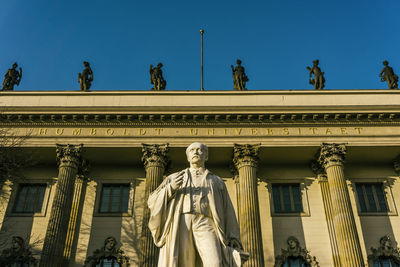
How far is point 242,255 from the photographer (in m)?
5.68

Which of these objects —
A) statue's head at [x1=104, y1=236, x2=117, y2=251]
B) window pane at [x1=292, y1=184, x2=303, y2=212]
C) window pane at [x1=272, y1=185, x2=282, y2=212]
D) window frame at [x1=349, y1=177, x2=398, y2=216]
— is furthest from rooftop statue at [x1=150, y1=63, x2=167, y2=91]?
window frame at [x1=349, y1=177, x2=398, y2=216]

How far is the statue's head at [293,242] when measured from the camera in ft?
77.6

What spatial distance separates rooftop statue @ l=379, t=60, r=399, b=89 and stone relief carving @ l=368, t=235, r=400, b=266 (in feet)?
35.1

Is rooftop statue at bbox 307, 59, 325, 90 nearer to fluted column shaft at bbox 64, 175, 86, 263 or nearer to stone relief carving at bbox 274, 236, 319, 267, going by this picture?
stone relief carving at bbox 274, 236, 319, 267

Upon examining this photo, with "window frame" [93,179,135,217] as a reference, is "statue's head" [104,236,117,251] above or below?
below

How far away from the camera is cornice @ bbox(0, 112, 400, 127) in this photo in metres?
25.2

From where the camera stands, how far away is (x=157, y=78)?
29.5 m

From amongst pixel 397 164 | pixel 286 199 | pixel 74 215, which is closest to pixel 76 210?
pixel 74 215

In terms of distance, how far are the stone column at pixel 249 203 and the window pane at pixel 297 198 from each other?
11.0 ft

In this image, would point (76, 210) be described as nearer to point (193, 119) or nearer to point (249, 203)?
point (193, 119)

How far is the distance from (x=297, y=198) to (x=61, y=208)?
13.0 m

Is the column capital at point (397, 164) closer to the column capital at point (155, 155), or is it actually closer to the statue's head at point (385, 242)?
the statue's head at point (385, 242)

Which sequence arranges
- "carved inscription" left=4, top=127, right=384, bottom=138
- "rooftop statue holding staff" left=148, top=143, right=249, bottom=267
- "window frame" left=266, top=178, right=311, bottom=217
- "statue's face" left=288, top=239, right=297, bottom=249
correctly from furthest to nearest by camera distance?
"carved inscription" left=4, top=127, right=384, bottom=138 → "window frame" left=266, top=178, right=311, bottom=217 → "statue's face" left=288, top=239, right=297, bottom=249 → "rooftop statue holding staff" left=148, top=143, right=249, bottom=267

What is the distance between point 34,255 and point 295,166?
15.5 meters
